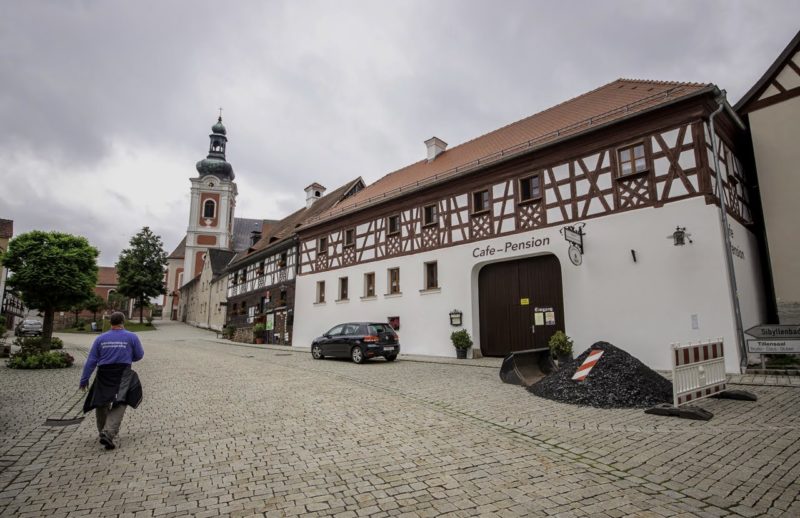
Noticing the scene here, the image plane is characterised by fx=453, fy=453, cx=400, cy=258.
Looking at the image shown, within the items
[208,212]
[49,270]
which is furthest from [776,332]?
[208,212]

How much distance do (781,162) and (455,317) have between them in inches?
454

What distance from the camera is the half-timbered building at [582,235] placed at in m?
12.3

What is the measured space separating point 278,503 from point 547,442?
132 inches

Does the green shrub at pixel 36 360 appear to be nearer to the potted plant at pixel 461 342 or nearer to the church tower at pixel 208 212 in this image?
the potted plant at pixel 461 342

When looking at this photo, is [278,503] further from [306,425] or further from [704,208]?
[704,208]

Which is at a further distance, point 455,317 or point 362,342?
point 455,317

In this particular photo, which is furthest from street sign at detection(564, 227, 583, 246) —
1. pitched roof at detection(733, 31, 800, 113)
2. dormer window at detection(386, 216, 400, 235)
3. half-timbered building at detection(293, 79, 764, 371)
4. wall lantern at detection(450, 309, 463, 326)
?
dormer window at detection(386, 216, 400, 235)

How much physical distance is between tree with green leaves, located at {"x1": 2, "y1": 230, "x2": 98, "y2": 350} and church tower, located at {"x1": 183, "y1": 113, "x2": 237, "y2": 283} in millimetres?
47611

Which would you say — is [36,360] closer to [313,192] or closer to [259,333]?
[259,333]

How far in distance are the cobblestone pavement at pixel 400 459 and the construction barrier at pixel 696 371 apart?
347 millimetres

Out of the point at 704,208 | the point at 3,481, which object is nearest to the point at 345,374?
the point at 3,481

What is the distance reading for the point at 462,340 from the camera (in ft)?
55.6

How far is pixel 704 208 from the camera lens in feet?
39.5

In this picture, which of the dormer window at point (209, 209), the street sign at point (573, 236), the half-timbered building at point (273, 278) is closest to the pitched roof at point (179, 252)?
the dormer window at point (209, 209)
